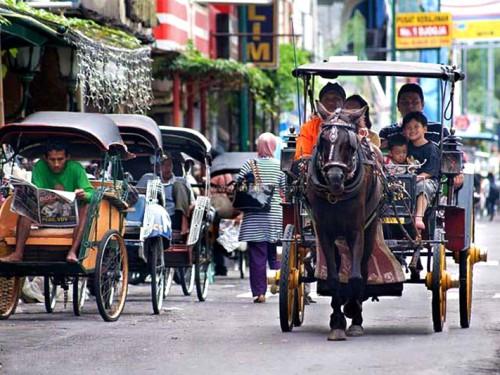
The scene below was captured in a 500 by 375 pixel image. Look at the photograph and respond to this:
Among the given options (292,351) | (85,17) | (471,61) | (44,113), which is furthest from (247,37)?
(471,61)

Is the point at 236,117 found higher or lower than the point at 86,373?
higher

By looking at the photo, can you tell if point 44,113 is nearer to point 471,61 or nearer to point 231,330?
point 231,330

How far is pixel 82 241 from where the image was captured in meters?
15.1

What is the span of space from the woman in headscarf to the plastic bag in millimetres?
4629

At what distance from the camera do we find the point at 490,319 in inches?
613

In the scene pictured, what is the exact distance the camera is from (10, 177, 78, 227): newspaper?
49.4ft

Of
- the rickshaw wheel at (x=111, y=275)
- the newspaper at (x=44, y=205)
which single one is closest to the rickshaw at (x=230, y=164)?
the rickshaw wheel at (x=111, y=275)

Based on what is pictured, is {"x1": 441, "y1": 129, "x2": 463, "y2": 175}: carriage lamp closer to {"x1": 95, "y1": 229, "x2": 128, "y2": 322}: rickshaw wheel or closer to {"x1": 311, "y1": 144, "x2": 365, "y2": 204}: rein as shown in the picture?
{"x1": 311, "y1": 144, "x2": 365, "y2": 204}: rein

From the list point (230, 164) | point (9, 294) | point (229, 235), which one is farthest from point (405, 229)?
point (230, 164)

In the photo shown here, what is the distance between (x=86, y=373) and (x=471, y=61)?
122791 mm

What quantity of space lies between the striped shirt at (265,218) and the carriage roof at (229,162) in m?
6.36

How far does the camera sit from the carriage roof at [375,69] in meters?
14.4

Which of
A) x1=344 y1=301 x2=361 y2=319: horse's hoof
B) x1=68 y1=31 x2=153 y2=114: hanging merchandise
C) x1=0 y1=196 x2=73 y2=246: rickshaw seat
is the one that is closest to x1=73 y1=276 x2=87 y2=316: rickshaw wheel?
x1=0 y1=196 x2=73 y2=246: rickshaw seat

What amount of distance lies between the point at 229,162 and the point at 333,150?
12.9 meters
